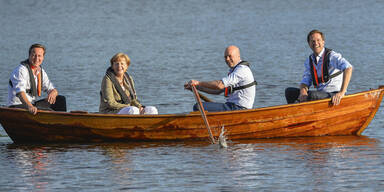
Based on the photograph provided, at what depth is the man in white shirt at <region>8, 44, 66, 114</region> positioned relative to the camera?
12227mm

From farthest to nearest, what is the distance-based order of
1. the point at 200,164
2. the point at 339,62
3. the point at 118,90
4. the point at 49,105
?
1. the point at 49,105
2. the point at 118,90
3. the point at 339,62
4. the point at 200,164

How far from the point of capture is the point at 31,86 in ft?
40.8

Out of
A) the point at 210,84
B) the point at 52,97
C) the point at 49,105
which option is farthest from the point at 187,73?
the point at 210,84

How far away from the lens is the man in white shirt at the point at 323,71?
12.2m

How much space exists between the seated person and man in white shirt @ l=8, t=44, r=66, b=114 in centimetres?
84

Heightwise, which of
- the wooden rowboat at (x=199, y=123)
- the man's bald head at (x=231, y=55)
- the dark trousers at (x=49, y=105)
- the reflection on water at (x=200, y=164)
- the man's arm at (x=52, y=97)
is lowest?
the reflection on water at (x=200, y=164)

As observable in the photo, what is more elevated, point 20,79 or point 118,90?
point 20,79

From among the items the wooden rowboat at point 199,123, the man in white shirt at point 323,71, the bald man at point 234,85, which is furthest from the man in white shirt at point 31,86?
the man in white shirt at point 323,71

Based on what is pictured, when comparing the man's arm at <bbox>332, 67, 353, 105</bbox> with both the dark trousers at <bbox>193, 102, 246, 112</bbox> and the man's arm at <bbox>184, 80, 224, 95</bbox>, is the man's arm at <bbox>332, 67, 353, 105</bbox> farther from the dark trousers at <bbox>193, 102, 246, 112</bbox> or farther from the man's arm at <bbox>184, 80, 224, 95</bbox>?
the man's arm at <bbox>184, 80, 224, 95</bbox>

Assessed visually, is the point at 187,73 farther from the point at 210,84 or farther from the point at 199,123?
the point at 210,84

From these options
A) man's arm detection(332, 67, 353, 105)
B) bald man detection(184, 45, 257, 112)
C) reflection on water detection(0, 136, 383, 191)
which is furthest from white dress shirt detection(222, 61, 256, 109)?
man's arm detection(332, 67, 353, 105)

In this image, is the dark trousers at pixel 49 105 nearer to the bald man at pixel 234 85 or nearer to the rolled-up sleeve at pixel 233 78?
the bald man at pixel 234 85

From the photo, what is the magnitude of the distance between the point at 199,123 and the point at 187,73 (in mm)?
11605

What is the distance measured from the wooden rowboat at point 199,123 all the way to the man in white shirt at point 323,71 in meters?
0.19
